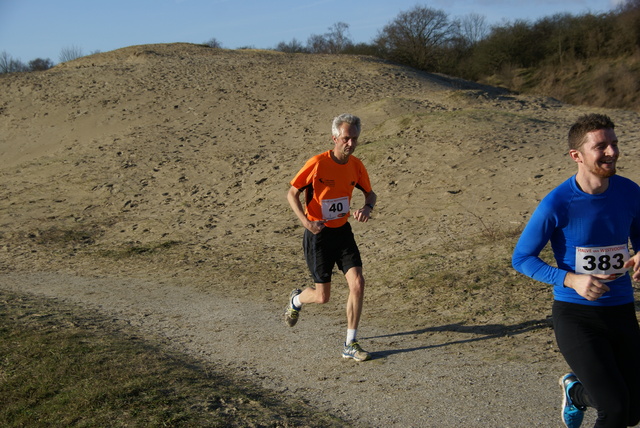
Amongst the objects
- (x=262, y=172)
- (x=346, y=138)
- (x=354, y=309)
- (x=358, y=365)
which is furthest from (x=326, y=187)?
(x=262, y=172)

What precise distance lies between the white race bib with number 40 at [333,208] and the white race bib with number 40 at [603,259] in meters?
2.64

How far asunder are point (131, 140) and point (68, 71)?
366 inches

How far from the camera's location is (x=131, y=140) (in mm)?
19312

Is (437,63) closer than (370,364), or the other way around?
(370,364)

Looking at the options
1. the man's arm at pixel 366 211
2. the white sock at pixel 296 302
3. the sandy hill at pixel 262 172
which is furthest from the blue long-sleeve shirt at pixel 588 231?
the sandy hill at pixel 262 172

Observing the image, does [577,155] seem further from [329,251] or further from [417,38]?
[417,38]

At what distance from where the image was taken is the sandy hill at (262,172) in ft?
29.7

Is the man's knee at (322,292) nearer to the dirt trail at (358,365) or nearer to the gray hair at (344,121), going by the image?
the dirt trail at (358,365)

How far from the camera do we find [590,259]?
338 centimetres

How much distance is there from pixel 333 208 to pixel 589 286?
2.89 meters

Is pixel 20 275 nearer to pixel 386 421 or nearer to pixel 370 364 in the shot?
pixel 370 364

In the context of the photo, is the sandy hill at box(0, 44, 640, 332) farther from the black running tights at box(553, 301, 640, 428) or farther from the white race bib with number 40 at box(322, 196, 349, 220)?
the black running tights at box(553, 301, 640, 428)

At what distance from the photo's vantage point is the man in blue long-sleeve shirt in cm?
325

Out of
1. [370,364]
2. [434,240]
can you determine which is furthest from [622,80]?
[370,364]
